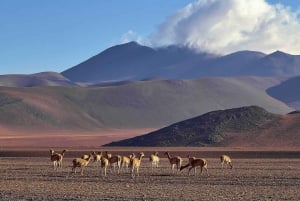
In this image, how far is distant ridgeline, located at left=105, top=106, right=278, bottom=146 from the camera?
97.0 metres

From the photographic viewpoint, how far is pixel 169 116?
18788cm

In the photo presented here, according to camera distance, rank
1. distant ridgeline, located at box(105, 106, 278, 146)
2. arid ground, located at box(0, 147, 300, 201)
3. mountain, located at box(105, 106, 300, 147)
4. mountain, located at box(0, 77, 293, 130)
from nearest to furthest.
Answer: arid ground, located at box(0, 147, 300, 201) → mountain, located at box(105, 106, 300, 147) → distant ridgeline, located at box(105, 106, 278, 146) → mountain, located at box(0, 77, 293, 130)

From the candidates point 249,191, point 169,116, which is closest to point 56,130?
point 169,116

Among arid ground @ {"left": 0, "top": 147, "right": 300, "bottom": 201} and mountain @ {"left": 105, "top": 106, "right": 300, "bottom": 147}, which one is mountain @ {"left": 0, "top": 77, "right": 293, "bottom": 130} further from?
arid ground @ {"left": 0, "top": 147, "right": 300, "bottom": 201}

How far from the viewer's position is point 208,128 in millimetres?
101562

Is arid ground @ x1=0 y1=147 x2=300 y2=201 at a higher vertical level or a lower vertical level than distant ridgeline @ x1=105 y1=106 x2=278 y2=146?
lower

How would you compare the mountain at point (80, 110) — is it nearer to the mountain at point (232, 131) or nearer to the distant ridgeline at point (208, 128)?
the distant ridgeline at point (208, 128)

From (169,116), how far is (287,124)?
86.9 metres

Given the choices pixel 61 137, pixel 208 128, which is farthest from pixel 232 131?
pixel 61 137

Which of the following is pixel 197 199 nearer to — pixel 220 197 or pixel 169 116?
pixel 220 197

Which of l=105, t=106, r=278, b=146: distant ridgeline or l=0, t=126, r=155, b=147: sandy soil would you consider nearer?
l=105, t=106, r=278, b=146: distant ridgeline

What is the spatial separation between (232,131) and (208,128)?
11.9 ft

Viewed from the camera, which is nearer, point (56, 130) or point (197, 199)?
point (197, 199)

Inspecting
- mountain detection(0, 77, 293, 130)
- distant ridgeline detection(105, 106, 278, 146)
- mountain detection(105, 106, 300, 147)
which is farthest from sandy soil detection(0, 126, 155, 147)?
mountain detection(105, 106, 300, 147)
